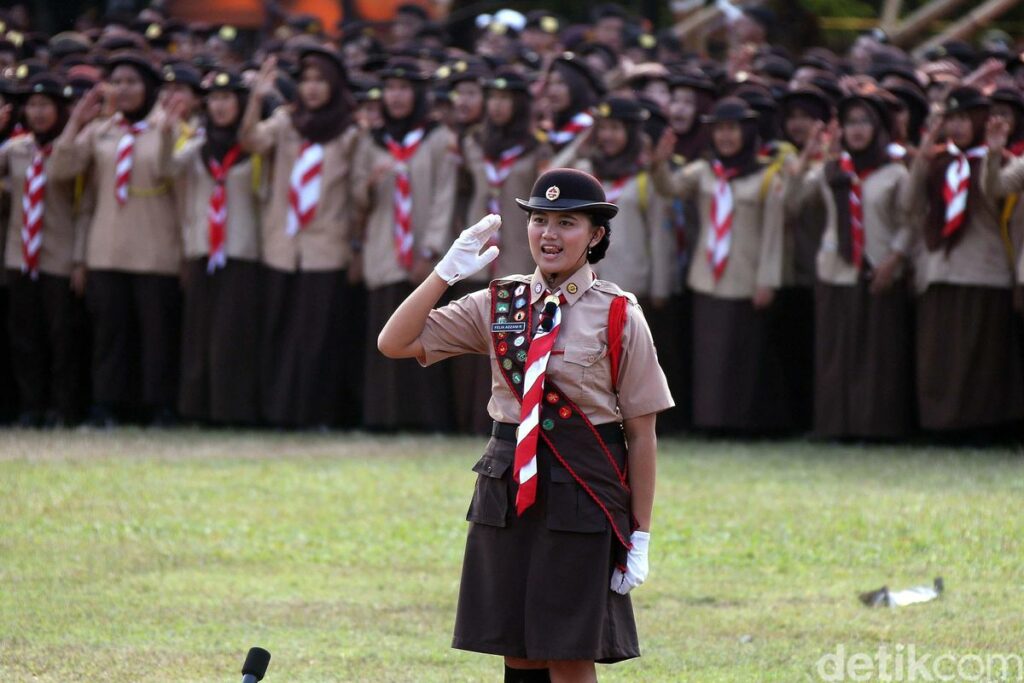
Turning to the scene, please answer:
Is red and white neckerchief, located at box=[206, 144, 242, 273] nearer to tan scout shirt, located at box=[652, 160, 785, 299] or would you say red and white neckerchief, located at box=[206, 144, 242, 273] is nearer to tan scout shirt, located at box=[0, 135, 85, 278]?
tan scout shirt, located at box=[0, 135, 85, 278]

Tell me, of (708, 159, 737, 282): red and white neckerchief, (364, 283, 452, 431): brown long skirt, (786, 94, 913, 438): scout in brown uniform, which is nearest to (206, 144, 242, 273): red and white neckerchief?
(364, 283, 452, 431): brown long skirt

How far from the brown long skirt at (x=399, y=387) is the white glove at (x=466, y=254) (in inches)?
283

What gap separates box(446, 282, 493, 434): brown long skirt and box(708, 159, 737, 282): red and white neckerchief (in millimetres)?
1771

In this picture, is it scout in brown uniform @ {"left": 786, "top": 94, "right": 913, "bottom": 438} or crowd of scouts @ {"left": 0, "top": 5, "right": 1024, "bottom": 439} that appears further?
crowd of scouts @ {"left": 0, "top": 5, "right": 1024, "bottom": 439}

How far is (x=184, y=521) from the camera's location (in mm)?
8945

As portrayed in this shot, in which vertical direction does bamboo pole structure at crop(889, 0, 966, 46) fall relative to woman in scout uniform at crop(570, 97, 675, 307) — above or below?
above

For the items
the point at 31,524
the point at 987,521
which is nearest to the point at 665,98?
the point at 987,521

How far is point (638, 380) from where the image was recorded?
197 inches

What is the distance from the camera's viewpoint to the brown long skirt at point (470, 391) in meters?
12.2

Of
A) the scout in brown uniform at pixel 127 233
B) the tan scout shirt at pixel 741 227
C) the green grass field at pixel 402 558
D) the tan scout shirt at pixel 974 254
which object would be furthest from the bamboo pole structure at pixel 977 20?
the scout in brown uniform at pixel 127 233

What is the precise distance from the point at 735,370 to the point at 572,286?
278 inches

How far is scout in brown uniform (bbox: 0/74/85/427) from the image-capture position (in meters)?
12.5

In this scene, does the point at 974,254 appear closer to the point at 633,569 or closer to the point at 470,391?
the point at 470,391

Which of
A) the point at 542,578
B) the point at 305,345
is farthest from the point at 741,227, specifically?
the point at 542,578
